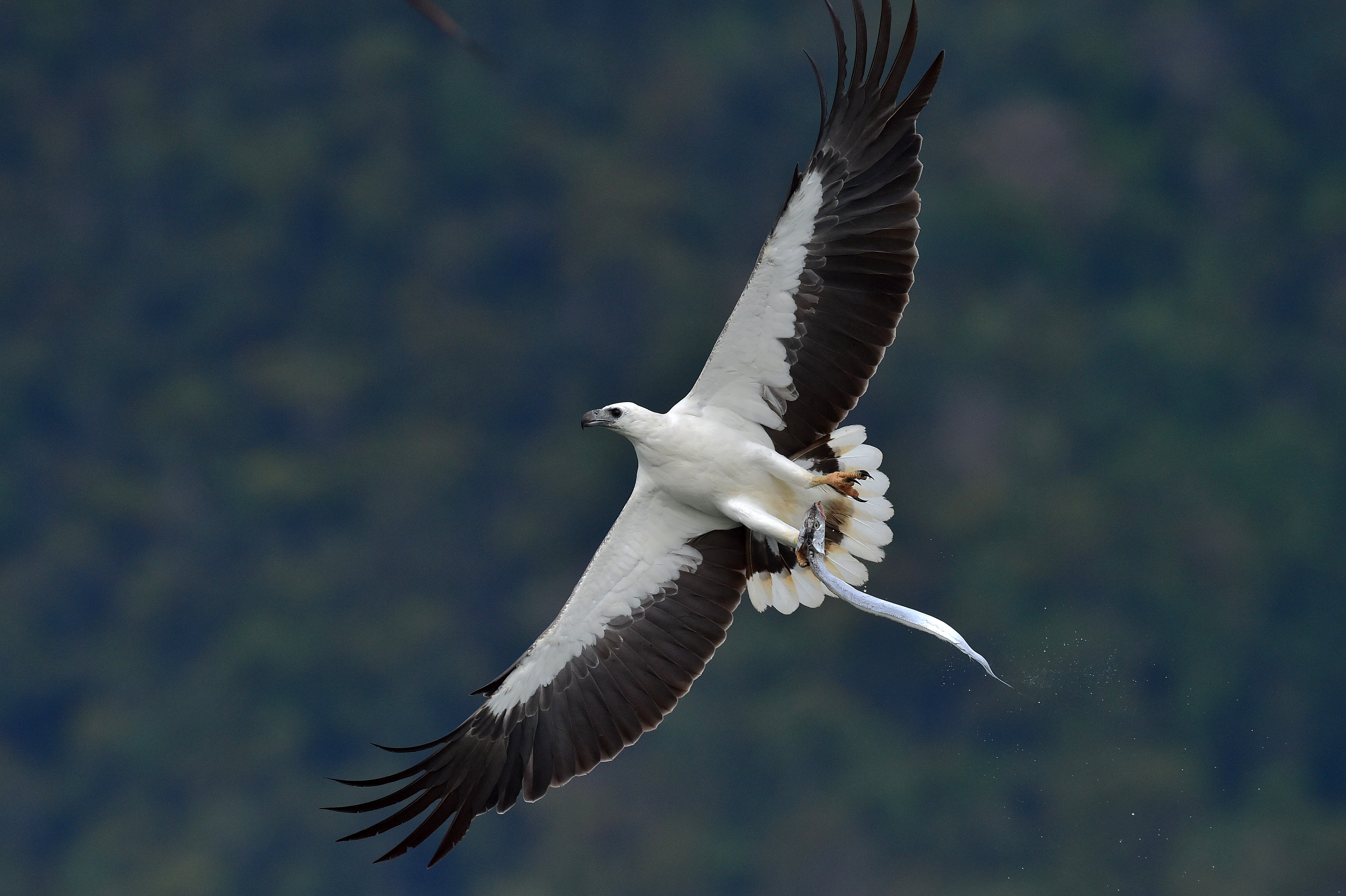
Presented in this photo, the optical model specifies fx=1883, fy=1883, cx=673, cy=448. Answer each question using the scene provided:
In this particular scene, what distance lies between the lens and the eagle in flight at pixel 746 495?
11.4 metres

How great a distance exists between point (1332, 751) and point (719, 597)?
112 feet

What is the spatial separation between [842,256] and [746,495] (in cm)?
166

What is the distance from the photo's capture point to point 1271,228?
53.5 metres

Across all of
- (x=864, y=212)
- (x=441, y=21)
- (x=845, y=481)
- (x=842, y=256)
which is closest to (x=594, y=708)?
(x=845, y=481)

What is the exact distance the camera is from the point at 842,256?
1151 centimetres

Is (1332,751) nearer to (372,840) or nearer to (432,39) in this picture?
(372,840)

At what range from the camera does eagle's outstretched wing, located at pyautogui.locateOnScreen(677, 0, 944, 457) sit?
37.3ft

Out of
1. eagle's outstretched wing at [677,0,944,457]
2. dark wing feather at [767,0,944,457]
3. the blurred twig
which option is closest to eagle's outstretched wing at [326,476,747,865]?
eagle's outstretched wing at [677,0,944,457]

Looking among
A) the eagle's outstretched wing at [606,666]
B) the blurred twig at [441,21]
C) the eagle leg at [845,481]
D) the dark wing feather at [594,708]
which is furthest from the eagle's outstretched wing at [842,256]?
the blurred twig at [441,21]

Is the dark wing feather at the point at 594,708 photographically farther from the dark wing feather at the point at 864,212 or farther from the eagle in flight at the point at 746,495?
the dark wing feather at the point at 864,212

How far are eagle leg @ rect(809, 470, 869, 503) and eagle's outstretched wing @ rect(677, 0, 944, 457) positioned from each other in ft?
0.94

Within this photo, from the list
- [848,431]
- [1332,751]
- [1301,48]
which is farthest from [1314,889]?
[848,431]

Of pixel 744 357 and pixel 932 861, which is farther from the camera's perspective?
pixel 932 861

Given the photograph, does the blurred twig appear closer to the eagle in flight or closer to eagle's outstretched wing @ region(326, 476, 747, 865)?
the eagle in flight
